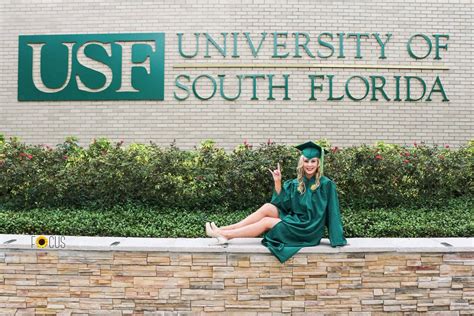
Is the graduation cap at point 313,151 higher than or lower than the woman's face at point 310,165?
higher

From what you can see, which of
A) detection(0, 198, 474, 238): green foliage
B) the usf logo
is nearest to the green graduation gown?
detection(0, 198, 474, 238): green foliage

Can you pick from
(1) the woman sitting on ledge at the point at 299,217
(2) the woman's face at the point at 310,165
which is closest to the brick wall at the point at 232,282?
(1) the woman sitting on ledge at the point at 299,217

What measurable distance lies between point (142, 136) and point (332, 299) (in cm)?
491

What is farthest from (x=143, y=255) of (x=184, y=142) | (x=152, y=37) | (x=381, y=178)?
(x=152, y=37)

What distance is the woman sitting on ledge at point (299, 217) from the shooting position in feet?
13.3

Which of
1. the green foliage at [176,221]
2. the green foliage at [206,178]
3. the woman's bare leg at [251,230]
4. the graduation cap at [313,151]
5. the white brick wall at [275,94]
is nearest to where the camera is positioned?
the woman's bare leg at [251,230]

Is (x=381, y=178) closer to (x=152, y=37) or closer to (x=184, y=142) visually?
(x=184, y=142)

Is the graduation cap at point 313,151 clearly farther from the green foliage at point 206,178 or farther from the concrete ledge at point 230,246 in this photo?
the green foliage at point 206,178

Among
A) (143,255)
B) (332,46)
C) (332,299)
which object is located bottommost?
(332,299)

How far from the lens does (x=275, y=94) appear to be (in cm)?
786

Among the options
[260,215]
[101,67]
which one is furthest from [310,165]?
[101,67]

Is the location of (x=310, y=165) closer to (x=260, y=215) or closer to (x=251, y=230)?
(x=260, y=215)

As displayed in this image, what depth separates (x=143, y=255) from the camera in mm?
3998

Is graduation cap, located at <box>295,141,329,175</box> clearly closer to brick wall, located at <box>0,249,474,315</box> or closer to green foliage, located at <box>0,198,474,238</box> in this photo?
brick wall, located at <box>0,249,474,315</box>
